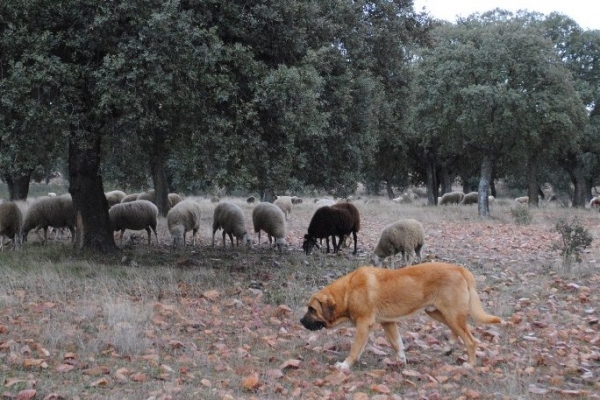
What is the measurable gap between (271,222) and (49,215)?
699 centimetres

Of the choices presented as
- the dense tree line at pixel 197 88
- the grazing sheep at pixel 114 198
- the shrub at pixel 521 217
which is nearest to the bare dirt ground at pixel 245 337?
the dense tree line at pixel 197 88

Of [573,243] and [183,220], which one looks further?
[183,220]

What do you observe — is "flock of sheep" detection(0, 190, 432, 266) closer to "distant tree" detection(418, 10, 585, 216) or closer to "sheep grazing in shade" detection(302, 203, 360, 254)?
"sheep grazing in shade" detection(302, 203, 360, 254)

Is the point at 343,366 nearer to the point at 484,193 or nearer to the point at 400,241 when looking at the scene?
the point at 400,241

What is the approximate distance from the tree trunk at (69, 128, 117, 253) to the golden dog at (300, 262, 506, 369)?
29.2 feet

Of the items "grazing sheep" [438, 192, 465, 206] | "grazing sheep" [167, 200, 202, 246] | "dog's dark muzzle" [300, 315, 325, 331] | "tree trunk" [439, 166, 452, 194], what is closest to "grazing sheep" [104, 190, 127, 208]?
"grazing sheep" [167, 200, 202, 246]

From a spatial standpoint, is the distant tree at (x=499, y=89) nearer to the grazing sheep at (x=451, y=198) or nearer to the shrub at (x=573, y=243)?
the shrub at (x=573, y=243)

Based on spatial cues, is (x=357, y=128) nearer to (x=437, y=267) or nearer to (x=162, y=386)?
(x=437, y=267)

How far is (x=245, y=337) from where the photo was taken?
8.81 metres

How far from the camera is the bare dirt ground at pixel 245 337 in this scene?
6.88m

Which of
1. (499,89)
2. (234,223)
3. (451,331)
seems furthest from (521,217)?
(451,331)

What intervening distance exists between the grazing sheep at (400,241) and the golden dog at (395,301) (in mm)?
7496

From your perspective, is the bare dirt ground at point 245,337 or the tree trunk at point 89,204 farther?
the tree trunk at point 89,204

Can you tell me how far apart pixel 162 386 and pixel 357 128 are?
13224 millimetres
